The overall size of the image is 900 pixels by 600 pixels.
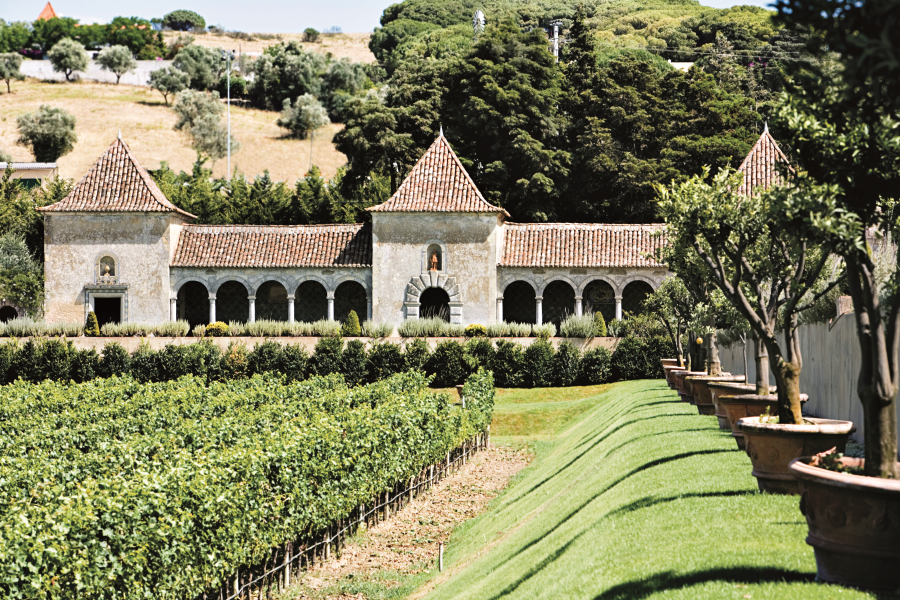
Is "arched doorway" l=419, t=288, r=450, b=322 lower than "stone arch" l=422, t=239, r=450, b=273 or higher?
Result: lower

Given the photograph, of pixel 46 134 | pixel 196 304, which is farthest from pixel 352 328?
pixel 46 134

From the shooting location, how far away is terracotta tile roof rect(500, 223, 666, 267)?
3838 cm

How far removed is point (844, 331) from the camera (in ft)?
47.4

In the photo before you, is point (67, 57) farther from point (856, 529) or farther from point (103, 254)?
point (856, 529)

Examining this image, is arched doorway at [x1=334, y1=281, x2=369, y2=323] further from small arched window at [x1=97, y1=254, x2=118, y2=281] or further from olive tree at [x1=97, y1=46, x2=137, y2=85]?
olive tree at [x1=97, y1=46, x2=137, y2=85]

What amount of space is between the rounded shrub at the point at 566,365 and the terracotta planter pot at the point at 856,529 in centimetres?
2717

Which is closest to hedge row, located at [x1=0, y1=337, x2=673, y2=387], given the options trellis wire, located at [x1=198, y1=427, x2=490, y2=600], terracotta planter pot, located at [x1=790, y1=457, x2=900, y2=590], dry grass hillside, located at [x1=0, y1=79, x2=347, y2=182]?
trellis wire, located at [x1=198, y1=427, x2=490, y2=600]

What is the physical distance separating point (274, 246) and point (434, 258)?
6.68 metres

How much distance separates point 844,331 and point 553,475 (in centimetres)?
527

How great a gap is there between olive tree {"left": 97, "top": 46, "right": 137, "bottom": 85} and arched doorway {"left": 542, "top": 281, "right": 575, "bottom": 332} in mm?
85146

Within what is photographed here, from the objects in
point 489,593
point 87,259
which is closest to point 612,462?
point 489,593

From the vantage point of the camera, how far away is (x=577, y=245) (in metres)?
39.2

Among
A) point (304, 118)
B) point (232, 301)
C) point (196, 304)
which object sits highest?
point (304, 118)

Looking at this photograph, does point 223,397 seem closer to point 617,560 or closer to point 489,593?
point 489,593
